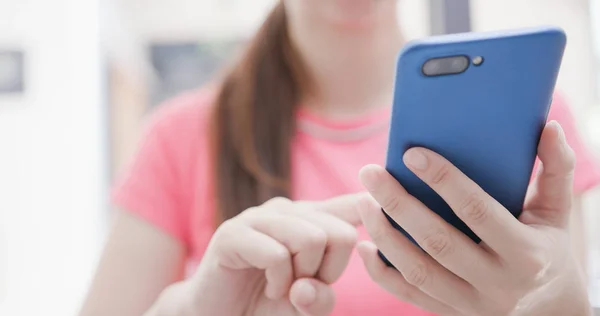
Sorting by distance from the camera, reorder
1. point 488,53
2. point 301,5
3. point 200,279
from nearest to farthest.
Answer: point 488,53
point 200,279
point 301,5

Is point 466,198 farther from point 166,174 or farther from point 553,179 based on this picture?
point 166,174

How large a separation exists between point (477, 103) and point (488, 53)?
30 millimetres

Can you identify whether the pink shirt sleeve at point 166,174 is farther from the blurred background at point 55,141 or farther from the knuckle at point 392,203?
the blurred background at point 55,141

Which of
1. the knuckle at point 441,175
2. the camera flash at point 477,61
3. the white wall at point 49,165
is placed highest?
the camera flash at point 477,61

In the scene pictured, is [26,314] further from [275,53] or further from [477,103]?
[477,103]

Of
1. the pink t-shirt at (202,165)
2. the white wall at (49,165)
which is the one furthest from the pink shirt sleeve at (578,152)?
the white wall at (49,165)

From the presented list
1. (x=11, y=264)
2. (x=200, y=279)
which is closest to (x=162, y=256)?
(x=200, y=279)

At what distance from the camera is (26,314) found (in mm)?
1228

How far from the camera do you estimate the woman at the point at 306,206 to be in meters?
0.33

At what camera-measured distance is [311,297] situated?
393 mm

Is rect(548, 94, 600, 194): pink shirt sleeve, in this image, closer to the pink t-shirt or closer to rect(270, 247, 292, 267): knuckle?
the pink t-shirt

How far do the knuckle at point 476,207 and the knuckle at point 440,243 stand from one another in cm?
2

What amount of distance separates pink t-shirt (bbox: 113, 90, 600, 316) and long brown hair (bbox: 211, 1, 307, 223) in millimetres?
16

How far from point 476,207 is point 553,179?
64 mm
